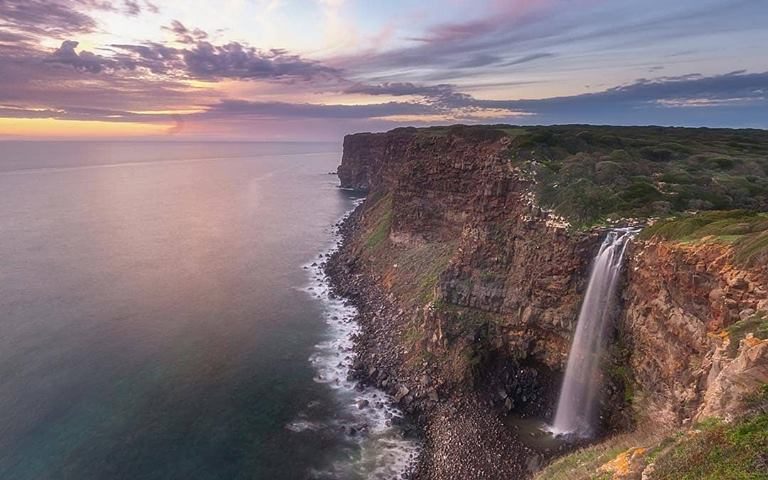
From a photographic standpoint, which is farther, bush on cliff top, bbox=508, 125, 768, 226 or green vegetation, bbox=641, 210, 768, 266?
bush on cliff top, bbox=508, 125, 768, 226

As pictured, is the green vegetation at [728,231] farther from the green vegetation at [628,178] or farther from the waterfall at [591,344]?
the green vegetation at [628,178]

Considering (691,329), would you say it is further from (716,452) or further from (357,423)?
(357,423)

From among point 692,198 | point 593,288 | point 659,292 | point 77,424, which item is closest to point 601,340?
point 593,288

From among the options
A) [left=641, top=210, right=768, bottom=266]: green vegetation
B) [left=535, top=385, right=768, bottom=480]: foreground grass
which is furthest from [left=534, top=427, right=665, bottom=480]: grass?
[left=641, top=210, right=768, bottom=266]: green vegetation

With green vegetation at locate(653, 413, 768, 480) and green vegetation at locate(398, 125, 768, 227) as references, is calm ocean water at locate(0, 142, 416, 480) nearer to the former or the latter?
green vegetation at locate(653, 413, 768, 480)

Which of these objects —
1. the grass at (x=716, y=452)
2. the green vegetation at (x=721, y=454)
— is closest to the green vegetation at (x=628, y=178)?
the grass at (x=716, y=452)

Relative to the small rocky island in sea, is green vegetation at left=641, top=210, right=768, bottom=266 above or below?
above

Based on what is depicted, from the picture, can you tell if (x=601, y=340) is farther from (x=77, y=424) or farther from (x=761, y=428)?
(x=77, y=424)
